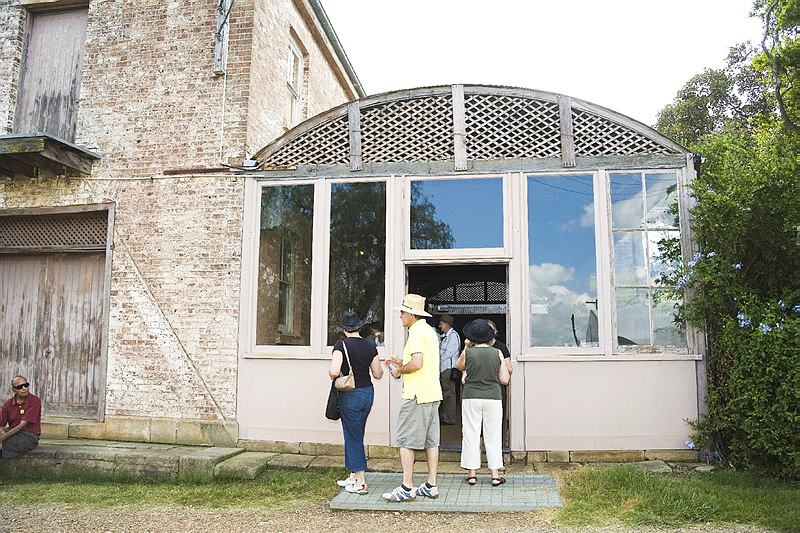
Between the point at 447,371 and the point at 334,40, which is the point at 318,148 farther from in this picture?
the point at 334,40

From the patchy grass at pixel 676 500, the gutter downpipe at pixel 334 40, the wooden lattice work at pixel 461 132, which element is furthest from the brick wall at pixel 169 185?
the patchy grass at pixel 676 500

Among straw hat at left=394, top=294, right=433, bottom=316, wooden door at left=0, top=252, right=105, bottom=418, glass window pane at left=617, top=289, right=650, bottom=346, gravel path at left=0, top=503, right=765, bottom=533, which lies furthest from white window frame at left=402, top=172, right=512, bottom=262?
wooden door at left=0, top=252, right=105, bottom=418

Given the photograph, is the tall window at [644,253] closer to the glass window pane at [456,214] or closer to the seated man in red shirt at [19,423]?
the glass window pane at [456,214]

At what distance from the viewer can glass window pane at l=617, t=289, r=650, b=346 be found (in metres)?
7.01

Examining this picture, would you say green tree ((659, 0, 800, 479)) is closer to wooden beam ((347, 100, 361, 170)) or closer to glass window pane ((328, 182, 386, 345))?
glass window pane ((328, 182, 386, 345))

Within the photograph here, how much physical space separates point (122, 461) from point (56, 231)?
11.1 ft

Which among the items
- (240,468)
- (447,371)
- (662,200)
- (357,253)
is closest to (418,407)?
(447,371)

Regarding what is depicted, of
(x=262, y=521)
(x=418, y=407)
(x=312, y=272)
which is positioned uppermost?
(x=312, y=272)

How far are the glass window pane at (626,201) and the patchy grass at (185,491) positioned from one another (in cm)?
406

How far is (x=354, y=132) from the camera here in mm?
7734

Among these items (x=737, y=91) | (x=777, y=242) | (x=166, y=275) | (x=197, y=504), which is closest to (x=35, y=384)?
(x=166, y=275)

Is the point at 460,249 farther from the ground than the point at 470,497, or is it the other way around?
the point at 460,249

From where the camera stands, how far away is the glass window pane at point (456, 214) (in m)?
7.38

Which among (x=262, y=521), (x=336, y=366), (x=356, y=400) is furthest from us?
(x=356, y=400)
